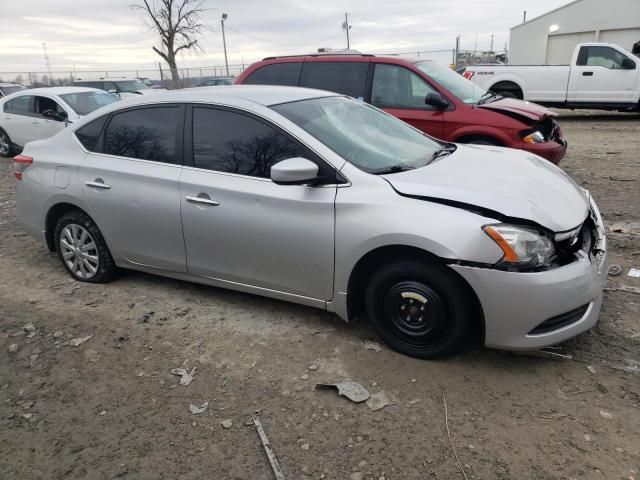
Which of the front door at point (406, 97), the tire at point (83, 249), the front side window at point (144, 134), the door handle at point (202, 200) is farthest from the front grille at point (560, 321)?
the front door at point (406, 97)

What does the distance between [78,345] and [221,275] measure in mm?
1103

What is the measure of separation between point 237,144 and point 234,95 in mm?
467

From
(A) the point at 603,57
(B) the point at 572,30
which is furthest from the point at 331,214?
(B) the point at 572,30

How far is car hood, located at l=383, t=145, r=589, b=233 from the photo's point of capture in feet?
9.93

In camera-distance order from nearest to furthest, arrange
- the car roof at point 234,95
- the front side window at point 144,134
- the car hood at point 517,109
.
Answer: the car roof at point 234,95, the front side window at point 144,134, the car hood at point 517,109

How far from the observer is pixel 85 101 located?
10.9 m

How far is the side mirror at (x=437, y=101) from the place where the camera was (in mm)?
6465

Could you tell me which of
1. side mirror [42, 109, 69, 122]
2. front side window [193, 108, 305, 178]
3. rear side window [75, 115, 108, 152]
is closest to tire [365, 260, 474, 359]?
front side window [193, 108, 305, 178]

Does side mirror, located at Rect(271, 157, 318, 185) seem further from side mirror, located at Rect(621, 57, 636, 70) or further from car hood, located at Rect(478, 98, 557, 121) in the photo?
side mirror, located at Rect(621, 57, 636, 70)

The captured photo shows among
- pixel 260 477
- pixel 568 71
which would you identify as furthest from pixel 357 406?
pixel 568 71

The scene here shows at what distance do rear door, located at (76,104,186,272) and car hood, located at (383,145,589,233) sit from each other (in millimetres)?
1706

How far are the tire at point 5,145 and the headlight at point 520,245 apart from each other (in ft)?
39.7

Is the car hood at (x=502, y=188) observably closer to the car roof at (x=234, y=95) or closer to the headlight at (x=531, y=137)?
the car roof at (x=234, y=95)

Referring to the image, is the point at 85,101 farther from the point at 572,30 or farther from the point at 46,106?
the point at 572,30
